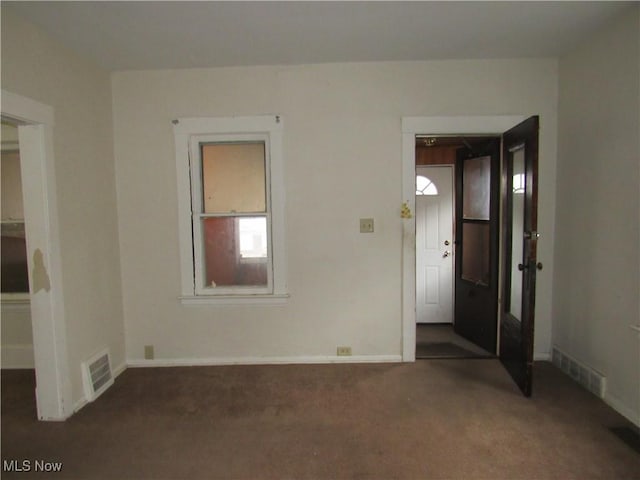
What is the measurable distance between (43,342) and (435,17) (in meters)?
3.35

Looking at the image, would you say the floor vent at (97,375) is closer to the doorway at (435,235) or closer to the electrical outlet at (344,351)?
the electrical outlet at (344,351)

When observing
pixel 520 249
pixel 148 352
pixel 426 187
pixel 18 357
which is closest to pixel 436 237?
pixel 426 187

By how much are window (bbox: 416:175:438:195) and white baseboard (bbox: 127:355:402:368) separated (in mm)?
2155

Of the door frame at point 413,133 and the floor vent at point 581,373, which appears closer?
the floor vent at point 581,373

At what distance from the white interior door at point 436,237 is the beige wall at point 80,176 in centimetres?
333

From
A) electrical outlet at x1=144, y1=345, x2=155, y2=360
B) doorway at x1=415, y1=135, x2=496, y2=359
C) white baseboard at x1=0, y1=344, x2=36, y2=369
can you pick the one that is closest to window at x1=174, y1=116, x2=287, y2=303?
electrical outlet at x1=144, y1=345, x2=155, y2=360

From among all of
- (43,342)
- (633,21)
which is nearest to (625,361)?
(633,21)

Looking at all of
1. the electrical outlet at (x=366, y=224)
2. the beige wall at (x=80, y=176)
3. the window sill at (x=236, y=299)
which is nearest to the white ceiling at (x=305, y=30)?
the beige wall at (x=80, y=176)

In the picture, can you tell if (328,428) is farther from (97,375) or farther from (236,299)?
(97,375)

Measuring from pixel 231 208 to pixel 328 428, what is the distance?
1.96 m

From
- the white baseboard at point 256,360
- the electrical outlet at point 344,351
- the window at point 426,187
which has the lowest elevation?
the white baseboard at point 256,360

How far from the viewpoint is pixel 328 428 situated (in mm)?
2217

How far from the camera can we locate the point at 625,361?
2293 mm

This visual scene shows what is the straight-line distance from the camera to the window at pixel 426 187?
4363mm
